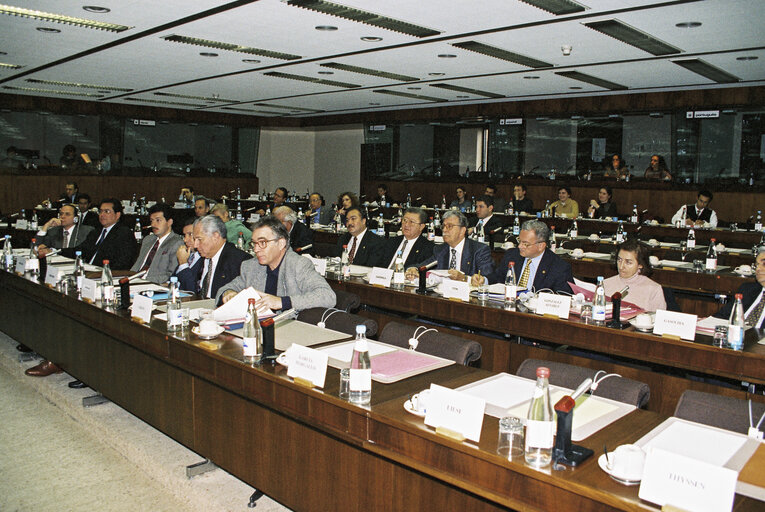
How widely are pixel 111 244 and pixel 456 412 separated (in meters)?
4.78

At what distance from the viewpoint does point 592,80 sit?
834cm

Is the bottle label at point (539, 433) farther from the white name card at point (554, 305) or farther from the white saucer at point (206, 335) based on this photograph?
the white name card at point (554, 305)

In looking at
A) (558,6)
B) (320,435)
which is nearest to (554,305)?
(320,435)

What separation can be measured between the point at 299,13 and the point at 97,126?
9284 mm

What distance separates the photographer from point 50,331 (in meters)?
4.21

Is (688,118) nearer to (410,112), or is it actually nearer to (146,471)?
(410,112)

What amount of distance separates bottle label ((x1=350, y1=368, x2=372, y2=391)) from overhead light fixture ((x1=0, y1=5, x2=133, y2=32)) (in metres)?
4.92

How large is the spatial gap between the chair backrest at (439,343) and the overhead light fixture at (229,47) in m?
4.61

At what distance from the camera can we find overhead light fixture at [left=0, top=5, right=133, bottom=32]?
5.23 meters

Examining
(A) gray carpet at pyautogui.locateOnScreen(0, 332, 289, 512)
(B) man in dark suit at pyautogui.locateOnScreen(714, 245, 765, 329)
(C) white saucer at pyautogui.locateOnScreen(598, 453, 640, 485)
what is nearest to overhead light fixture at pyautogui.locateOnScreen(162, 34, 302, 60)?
(A) gray carpet at pyautogui.locateOnScreen(0, 332, 289, 512)

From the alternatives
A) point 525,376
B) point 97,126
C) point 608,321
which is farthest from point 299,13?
point 97,126

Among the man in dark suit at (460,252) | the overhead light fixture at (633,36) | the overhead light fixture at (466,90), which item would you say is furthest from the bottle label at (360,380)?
the overhead light fixture at (466,90)

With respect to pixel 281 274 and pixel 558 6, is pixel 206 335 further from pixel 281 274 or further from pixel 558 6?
pixel 558 6

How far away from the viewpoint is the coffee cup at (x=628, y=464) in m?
1.48
